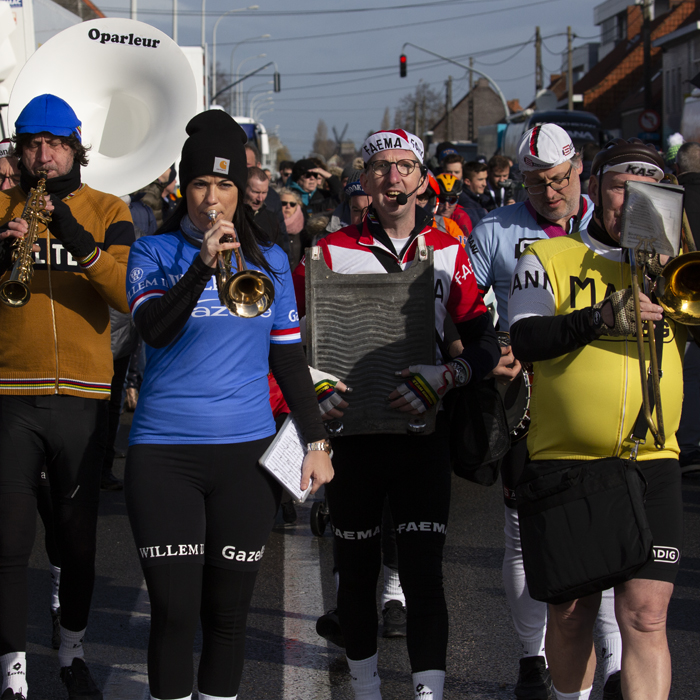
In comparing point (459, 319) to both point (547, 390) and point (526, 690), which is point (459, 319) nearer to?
point (547, 390)

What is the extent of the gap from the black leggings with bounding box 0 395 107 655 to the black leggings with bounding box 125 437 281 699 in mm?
785

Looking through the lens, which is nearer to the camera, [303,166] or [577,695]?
[577,695]

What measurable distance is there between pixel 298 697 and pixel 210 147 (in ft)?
6.87

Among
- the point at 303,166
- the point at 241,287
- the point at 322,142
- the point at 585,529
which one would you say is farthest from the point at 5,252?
the point at 322,142

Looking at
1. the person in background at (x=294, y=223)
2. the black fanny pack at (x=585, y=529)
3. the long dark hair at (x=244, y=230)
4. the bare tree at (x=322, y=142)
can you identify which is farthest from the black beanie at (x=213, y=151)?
the bare tree at (x=322, y=142)

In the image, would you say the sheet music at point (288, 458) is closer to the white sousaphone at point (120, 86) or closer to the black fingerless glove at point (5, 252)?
the black fingerless glove at point (5, 252)

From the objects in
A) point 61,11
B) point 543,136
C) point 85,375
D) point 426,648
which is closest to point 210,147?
point 85,375

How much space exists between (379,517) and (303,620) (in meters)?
1.20

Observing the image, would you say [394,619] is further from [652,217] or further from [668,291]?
[652,217]

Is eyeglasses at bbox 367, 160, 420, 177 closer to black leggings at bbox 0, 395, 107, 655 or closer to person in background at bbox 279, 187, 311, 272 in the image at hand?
black leggings at bbox 0, 395, 107, 655

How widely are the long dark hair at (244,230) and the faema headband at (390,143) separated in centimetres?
75

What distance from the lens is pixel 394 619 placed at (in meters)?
4.15

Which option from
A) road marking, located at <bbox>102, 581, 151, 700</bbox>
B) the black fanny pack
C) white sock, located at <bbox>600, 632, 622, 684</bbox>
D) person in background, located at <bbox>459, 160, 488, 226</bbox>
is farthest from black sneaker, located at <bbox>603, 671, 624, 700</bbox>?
person in background, located at <bbox>459, 160, 488, 226</bbox>

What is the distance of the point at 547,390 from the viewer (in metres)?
2.90
